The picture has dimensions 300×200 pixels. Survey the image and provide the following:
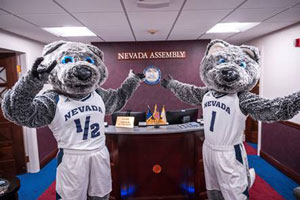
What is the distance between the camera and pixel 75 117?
1.33 meters

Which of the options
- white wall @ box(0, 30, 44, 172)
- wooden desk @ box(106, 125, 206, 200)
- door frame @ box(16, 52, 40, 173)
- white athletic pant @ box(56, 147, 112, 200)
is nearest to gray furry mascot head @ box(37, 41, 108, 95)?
white athletic pant @ box(56, 147, 112, 200)

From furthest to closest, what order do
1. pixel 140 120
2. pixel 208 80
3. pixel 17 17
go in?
pixel 140 120 → pixel 17 17 → pixel 208 80

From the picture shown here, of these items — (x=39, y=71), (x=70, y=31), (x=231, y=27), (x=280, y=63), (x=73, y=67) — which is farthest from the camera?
(x=280, y=63)

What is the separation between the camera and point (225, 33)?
3818 millimetres

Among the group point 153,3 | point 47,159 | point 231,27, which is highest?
point 231,27

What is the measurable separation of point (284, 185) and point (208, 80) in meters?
2.65

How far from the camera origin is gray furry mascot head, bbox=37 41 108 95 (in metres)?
1.22

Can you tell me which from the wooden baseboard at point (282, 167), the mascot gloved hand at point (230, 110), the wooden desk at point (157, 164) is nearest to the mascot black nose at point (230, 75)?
the mascot gloved hand at point (230, 110)

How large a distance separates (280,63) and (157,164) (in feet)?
9.45

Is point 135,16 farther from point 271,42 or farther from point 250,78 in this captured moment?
point 271,42

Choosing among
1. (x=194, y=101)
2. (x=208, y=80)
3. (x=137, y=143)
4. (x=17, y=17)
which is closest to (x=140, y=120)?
(x=137, y=143)

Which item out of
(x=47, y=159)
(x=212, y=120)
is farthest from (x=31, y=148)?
(x=212, y=120)

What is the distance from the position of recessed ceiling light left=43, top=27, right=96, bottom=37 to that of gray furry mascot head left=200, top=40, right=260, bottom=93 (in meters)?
2.33

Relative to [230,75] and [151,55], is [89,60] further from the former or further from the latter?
[151,55]
